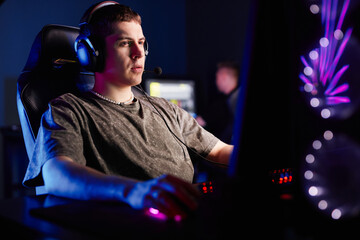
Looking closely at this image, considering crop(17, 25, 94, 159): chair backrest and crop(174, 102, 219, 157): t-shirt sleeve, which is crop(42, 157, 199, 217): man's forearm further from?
crop(174, 102, 219, 157): t-shirt sleeve

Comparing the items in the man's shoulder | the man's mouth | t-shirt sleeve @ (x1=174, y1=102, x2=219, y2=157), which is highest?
the man's mouth

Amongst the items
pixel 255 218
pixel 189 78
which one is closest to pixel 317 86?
pixel 255 218

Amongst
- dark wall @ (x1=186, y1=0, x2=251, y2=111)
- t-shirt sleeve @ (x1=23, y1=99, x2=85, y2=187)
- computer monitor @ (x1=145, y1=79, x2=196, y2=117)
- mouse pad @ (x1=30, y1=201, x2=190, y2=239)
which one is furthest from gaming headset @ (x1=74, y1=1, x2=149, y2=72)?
dark wall @ (x1=186, y1=0, x2=251, y2=111)

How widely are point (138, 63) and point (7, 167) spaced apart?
2.23 metres

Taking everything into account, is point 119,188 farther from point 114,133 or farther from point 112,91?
point 112,91

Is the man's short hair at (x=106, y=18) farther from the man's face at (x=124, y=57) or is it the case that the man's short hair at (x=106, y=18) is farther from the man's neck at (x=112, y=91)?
the man's neck at (x=112, y=91)

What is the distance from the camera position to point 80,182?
692mm

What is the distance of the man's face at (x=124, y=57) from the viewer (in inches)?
43.1

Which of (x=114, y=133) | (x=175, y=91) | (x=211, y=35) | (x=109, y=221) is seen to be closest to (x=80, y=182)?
(x=109, y=221)

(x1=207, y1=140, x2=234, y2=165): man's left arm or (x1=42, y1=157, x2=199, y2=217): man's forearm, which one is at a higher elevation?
(x1=42, y1=157, x2=199, y2=217): man's forearm

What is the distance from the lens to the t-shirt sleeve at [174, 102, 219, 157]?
1.20m

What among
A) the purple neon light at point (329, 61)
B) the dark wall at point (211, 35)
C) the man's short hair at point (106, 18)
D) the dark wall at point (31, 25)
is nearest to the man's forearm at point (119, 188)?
the purple neon light at point (329, 61)

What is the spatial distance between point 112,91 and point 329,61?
2.60 ft

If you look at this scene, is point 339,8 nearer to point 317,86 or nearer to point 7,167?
point 317,86
